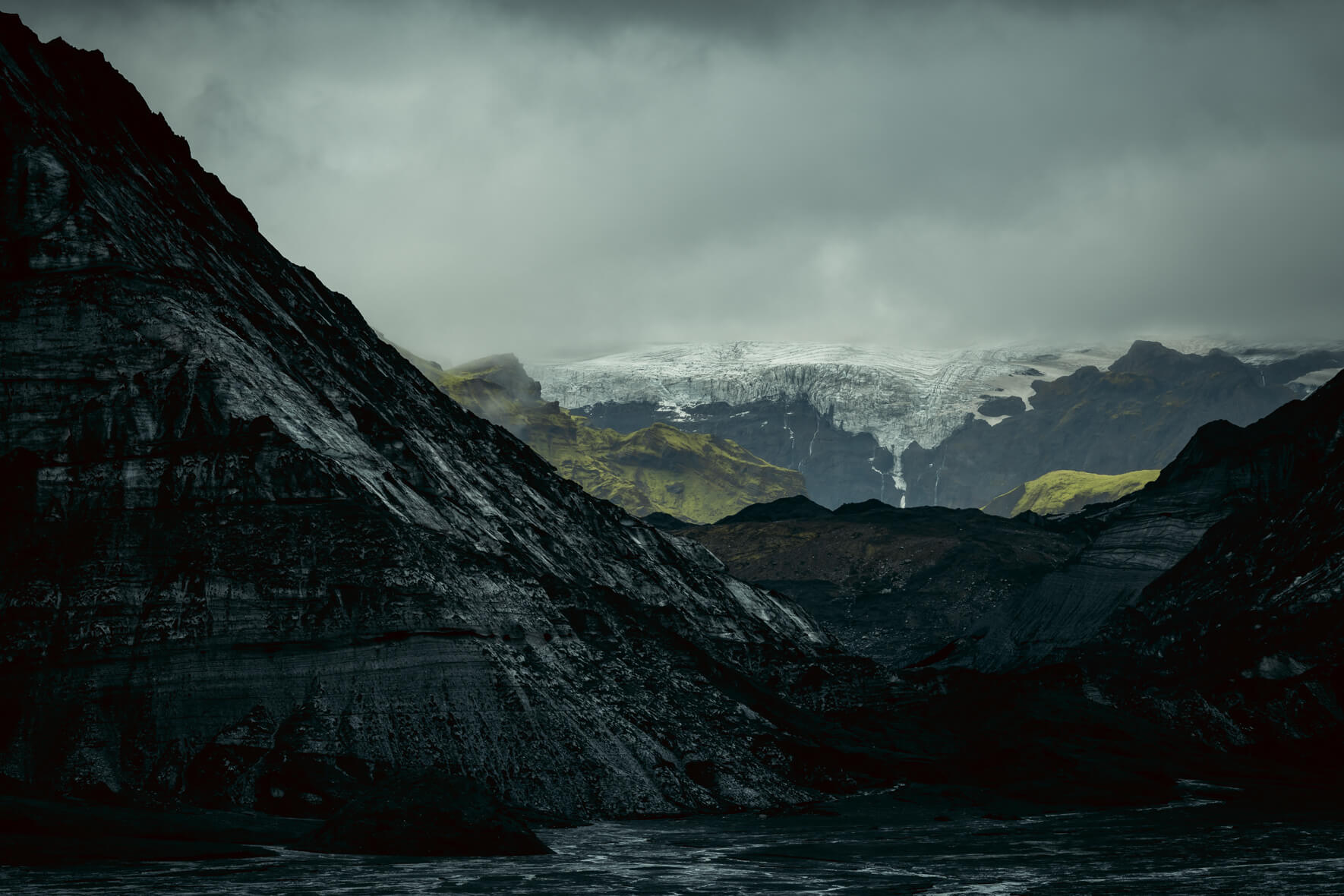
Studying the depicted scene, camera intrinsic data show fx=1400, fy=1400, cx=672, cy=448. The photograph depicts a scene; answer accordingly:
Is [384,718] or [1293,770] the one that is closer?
[384,718]

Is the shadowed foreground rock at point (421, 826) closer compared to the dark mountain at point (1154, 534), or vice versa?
the shadowed foreground rock at point (421, 826)

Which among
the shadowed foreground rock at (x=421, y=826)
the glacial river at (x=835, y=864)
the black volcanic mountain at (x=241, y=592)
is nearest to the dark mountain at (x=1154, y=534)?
the black volcanic mountain at (x=241, y=592)

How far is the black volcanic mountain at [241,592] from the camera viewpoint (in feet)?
178

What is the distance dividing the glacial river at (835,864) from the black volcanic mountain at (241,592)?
19.3ft

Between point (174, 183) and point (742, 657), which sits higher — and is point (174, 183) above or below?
above

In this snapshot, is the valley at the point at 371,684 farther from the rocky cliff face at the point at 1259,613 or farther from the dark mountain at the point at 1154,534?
the dark mountain at the point at 1154,534

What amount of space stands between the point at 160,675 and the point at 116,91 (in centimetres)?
4501

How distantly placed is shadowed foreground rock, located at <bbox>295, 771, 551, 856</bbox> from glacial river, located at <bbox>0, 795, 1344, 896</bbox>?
3.54 feet

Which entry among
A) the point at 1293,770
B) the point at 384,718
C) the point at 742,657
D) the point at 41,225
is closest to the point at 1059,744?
the point at 1293,770

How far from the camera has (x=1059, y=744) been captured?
77.3 m

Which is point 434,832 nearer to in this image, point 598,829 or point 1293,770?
point 598,829

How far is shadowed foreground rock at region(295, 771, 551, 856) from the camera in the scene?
45.5m

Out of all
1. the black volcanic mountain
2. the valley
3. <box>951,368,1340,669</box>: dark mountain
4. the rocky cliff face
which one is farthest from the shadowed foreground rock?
<box>951,368,1340,669</box>: dark mountain

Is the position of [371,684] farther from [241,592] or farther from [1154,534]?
[1154,534]
